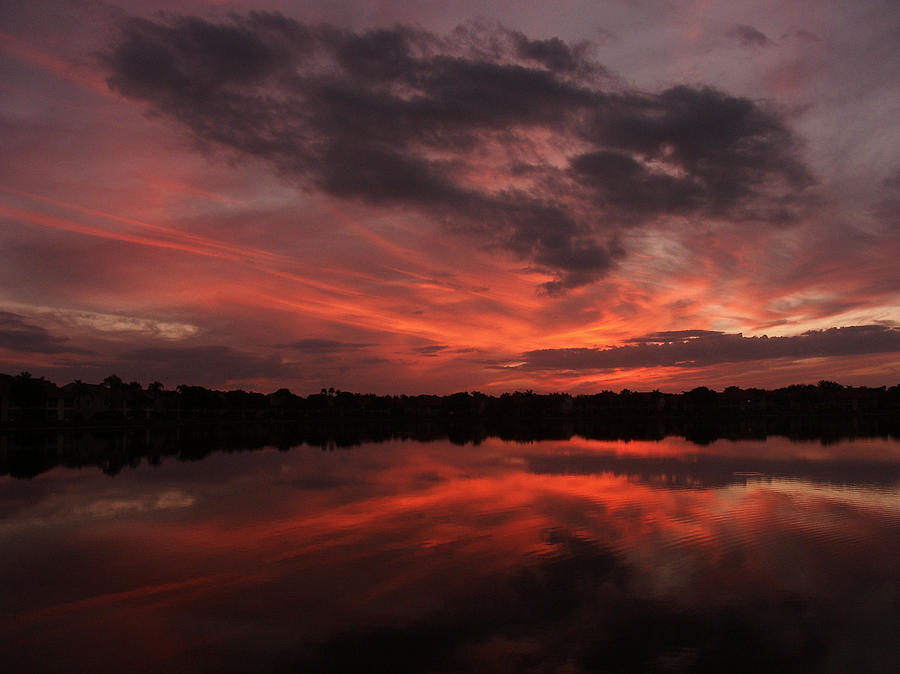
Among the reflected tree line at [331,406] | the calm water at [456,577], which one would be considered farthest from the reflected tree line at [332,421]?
the calm water at [456,577]

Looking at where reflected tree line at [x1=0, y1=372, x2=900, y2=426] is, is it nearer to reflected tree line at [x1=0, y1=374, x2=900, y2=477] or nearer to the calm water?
reflected tree line at [x1=0, y1=374, x2=900, y2=477]

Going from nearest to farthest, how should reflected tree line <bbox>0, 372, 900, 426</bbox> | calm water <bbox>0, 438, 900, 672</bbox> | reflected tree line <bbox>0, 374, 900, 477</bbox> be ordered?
calm water <bbox>0, 438, 900, 672</bbox> < reflected tree line <bbox>0, 374, 900, 477</bbox> < reflected tree line <bbox>0, 372, 900, 426</bbox>

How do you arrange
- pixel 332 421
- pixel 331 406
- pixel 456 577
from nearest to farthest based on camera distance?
pixel 456 577 → pixel 332 421 → pixel 331 406

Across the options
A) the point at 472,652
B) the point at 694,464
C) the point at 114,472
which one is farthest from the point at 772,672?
the point at 114,472

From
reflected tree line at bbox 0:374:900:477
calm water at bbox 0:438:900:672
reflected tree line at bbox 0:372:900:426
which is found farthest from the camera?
reflected tree line at bbox 0:372:900:426

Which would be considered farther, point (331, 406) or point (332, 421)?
point (331, 406)

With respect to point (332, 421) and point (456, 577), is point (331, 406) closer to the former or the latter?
point (332, 421)

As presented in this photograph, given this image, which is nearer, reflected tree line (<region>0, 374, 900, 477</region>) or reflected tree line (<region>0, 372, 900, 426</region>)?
reflected tree line (<region>0, 374, 900, 477</region>)

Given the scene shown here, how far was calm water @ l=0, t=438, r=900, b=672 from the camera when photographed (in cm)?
1201

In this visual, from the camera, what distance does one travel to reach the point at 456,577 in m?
16.5

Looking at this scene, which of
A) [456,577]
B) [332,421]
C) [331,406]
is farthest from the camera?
[331,406]

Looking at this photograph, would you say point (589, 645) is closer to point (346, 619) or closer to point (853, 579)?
point (346, 619)

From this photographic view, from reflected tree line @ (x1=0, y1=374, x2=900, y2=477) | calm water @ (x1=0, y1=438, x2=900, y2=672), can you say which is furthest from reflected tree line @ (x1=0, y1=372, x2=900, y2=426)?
calm water @ (x1=0, y1=438, x2=900, y2=672)

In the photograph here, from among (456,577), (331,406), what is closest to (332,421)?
(331,406)
